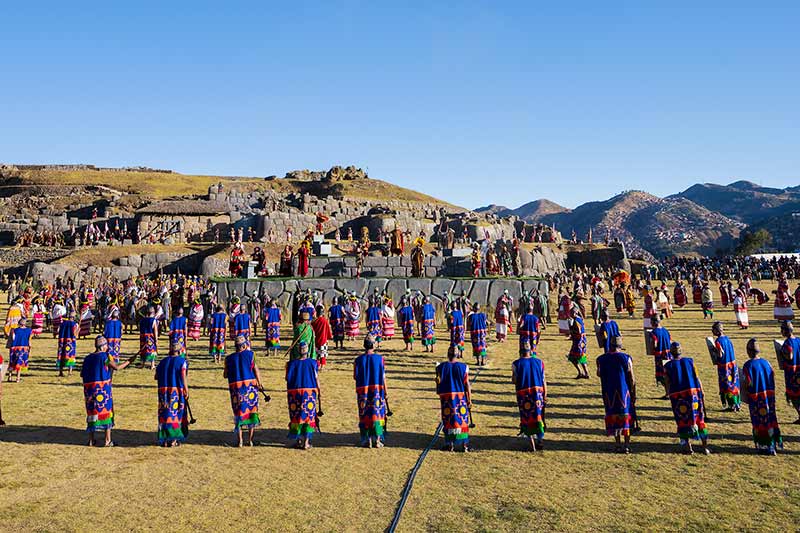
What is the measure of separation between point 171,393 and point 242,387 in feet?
3.52

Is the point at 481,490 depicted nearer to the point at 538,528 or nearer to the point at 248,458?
the point at 538,528

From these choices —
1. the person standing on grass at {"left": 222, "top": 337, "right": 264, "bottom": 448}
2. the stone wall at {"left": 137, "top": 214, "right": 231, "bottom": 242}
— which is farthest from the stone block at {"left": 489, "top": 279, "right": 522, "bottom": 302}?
the stone wall at {"left": 137, "top": 214, "right": 231, "bottom": 242}

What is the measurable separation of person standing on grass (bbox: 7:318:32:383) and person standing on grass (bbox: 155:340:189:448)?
24.5 feet

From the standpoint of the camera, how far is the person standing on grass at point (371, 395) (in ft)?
28.7

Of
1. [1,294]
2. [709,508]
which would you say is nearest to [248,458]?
[709,508]

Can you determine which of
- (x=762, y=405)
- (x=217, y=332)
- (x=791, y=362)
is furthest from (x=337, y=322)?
(x=762, y=405)

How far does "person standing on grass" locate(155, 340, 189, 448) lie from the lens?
8695mm

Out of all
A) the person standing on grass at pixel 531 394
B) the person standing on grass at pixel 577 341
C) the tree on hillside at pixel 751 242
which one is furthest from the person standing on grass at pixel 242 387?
the tree on hillside at pixel 751 242

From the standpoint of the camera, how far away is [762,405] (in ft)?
26.3

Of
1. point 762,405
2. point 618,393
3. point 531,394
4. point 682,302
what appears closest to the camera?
point 762,405

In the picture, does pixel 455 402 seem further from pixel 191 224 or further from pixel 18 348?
pixel 191 224

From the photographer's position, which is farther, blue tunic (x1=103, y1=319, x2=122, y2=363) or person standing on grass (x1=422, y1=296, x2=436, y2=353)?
person standing on grass (x1=422, y1=296, x2=436, y2=353)

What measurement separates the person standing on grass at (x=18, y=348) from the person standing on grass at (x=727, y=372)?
15329 millimetres

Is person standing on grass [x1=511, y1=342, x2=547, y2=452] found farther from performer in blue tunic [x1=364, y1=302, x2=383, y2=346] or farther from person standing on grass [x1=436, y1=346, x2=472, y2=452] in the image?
performer in blue tunic [x1=364, y1=302, x2=383, y2=346]
